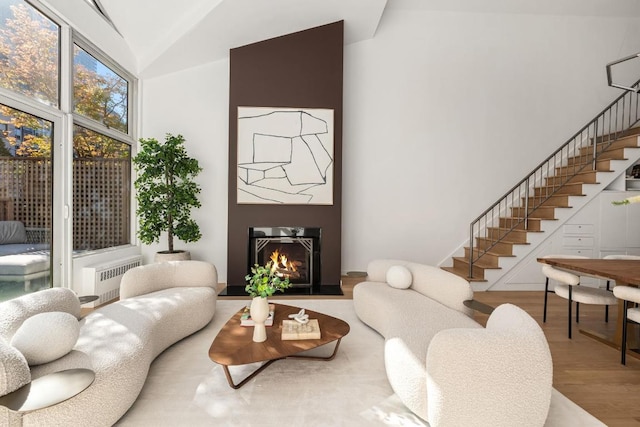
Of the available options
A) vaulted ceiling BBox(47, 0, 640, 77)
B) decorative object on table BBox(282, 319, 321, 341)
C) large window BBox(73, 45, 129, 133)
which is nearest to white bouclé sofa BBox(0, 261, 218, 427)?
decorative object on table BBox(282, 319, 321, 341)

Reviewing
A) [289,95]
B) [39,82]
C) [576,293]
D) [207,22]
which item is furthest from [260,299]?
[207,22]

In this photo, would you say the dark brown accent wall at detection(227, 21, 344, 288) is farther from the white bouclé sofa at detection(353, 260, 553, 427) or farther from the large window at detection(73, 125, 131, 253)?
the white bouclé sofa at detection(353, 260, 553, 427)

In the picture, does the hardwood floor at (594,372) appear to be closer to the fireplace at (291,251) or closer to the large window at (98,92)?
the fireplace at (291,251)

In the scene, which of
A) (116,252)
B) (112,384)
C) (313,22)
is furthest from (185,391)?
(313,22)

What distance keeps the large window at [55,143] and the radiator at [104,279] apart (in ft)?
0.79

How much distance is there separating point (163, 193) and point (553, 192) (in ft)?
19.8

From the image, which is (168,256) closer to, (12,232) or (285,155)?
(12,232)

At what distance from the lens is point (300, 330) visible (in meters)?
2.36

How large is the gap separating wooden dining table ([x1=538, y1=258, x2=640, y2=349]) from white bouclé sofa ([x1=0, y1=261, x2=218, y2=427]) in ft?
11.7

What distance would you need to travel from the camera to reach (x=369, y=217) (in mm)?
5531

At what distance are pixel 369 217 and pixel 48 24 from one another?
4.76 m

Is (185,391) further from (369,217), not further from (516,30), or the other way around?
(516,30)

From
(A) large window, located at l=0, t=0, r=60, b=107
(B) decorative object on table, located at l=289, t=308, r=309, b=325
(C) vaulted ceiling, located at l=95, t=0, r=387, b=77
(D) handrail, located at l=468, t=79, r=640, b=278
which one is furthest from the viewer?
(D) handrail, located at l=468, t=79, r=640, b=278

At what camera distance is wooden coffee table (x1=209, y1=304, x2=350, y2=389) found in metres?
2.01
